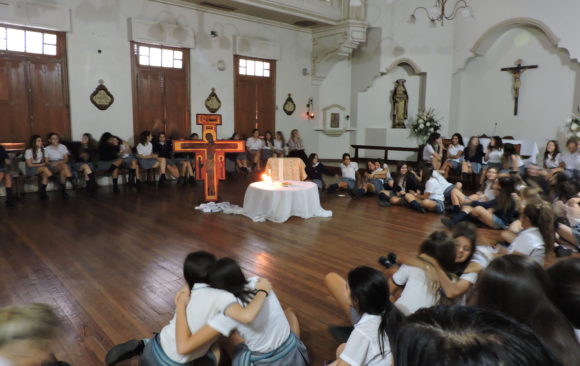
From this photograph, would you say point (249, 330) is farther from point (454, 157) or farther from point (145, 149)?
point (454, 157)

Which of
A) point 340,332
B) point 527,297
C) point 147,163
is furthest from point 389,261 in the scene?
point 147,163

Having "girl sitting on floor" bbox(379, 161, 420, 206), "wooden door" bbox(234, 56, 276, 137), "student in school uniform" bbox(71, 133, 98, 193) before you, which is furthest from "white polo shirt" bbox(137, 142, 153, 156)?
"girl sitting on floor" bbox(379, 161, 420, 206)

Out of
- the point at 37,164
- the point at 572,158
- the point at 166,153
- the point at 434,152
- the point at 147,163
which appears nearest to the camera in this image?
the point at 37,164

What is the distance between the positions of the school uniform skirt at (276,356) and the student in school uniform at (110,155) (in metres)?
6.75

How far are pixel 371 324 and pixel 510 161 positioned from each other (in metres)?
7.63

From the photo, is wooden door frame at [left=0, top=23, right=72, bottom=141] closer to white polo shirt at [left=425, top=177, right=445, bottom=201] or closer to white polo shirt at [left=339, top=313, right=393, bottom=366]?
white polo shirt at [left=425, top=177, right=445, bottom=201]

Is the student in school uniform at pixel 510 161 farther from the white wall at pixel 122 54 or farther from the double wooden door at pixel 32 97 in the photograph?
the double wooden door at pixel 32 97

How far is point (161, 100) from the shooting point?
9.55m

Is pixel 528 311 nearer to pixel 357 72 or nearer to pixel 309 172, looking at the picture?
pixel 309 172

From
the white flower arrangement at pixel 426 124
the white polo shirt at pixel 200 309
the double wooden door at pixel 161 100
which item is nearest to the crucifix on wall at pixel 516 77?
the white flower arrangement at pixel 426 124

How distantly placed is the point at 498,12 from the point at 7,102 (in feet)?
35.3

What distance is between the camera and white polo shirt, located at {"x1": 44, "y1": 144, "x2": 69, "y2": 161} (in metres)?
7.65

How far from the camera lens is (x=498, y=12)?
1039 centimetres

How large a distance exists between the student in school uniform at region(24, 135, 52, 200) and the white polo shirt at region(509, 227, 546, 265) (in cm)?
714
